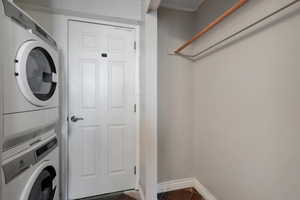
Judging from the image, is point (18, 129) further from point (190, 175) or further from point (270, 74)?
point (190, 175)

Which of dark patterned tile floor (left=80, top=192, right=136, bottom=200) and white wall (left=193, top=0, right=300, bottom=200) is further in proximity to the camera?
dark patterned tile floor (left=80, top=192, right=136, bottom=200)

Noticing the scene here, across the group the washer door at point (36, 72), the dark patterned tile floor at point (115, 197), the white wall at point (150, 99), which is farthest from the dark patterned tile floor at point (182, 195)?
the washer door at point (36, 72)

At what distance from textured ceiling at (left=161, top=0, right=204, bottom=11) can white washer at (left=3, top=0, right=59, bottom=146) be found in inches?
58.2

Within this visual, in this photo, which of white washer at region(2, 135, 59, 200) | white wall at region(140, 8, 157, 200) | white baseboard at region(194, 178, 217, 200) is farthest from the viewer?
white baseboard at region(194, 178, 217, 200)

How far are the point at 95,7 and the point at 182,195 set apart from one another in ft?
8.29

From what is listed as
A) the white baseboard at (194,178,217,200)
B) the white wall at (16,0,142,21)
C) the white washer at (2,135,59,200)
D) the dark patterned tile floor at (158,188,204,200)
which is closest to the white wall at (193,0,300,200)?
the white baseboard at (194,178,217,200)

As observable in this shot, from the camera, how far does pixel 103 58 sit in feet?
5.79

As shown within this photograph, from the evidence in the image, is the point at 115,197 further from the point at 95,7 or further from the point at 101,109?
the point at 95,7

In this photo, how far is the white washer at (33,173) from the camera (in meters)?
0.69

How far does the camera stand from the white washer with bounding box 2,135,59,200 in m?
0.69

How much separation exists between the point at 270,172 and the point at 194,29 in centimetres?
180

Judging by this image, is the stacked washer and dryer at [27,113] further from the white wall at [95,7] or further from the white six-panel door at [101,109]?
the white wall at [95,7]

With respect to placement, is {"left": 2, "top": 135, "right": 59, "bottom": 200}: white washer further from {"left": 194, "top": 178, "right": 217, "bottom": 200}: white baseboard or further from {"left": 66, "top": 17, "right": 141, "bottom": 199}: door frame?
{"left": 194, "top": 178, "right": 217, "bottom": 200}: white baseboard

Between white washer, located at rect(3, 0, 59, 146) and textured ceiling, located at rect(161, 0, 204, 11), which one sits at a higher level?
textured ceiling, located at rect(161, 0, 204, 11)
